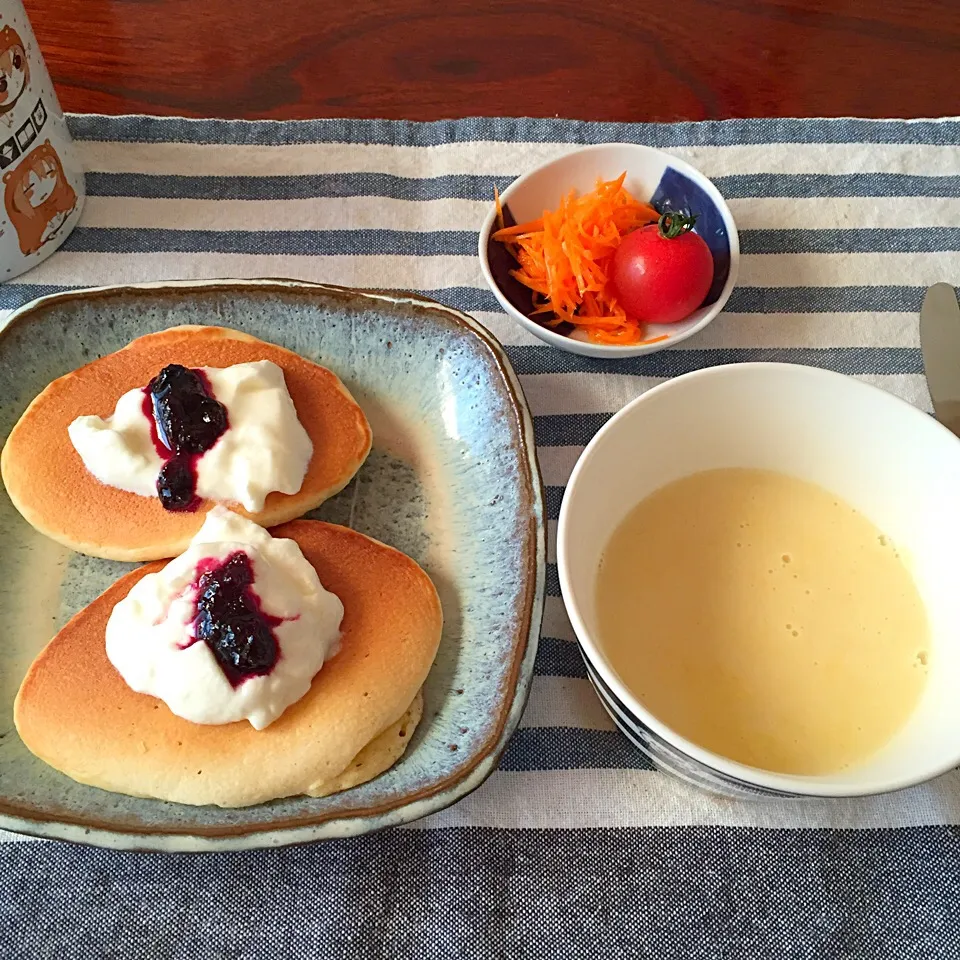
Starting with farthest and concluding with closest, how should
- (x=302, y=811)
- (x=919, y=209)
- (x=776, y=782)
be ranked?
(x=919, y=209)
(x=302, y=811)
(x=776, y=782)

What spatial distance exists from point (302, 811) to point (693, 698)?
0.44 m

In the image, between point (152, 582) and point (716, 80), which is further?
point (716, 80)

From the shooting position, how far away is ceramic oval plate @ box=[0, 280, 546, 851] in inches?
35.5

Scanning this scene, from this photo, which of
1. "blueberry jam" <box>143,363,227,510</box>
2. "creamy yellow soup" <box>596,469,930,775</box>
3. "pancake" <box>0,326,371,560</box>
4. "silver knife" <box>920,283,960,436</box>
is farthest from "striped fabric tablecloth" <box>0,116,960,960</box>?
"blueberry jam" <box>143,363,227,510</box>

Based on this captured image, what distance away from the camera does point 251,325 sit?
4.06ft

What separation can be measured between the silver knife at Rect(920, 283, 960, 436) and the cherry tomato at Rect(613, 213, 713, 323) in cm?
35

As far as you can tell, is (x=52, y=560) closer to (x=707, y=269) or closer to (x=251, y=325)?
(x=251, y=325)

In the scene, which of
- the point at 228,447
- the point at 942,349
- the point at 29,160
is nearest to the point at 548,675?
the point at 228,447

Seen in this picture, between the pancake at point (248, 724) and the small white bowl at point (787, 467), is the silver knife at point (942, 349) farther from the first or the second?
the pancake at point (248, 724)

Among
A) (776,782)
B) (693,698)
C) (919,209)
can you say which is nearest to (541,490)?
(693,698)

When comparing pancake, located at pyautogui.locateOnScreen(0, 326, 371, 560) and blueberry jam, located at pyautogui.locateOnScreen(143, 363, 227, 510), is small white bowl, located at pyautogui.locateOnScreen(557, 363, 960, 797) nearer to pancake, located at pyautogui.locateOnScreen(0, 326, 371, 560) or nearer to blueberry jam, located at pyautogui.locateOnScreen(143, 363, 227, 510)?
pancake, located at pyautogui.locateOnScreen(0, 326, 371, 560)

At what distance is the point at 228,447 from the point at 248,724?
0.34 metres

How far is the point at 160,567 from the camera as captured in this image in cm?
106

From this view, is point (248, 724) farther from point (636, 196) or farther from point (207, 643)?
point (636, 196)
